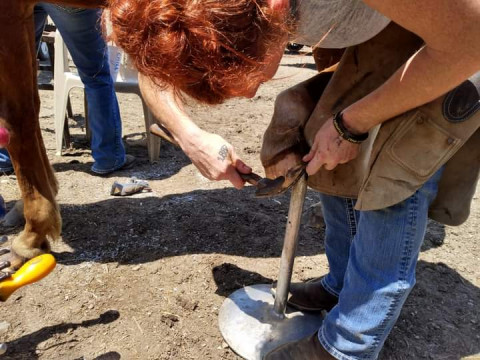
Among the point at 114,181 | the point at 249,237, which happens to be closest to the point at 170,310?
the point at 249,237

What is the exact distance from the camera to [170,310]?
1.79m

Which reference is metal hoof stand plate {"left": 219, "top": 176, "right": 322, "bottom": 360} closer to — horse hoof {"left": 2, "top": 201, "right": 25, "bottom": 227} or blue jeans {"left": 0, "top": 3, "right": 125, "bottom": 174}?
horse hoof {"left": 2, "top": 201, "right": 25, "bottom": 227}

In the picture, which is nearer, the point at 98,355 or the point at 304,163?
the point at 304,163

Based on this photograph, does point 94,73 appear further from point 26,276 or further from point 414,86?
point 414,86

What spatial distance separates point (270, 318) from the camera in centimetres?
173

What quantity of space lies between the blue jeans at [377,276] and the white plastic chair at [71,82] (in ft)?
7.08

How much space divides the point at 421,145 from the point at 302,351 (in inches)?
29.6

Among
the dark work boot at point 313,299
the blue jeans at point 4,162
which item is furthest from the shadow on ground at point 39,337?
the blue jeans at point 4,162

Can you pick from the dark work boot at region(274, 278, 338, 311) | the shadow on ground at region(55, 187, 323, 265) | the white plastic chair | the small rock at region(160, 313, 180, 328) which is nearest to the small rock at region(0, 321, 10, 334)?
the shadow on ground at region(55, 187, 323, 265)

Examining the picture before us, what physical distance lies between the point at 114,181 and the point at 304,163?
1.83 metres

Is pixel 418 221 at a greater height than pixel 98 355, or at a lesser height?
greater

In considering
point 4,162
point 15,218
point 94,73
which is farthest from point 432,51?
point 4,162

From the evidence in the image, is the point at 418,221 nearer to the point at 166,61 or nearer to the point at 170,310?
the point at 166,61

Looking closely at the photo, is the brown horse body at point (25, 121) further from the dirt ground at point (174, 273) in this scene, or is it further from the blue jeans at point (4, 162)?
the blue jeans at point (4, 162)
